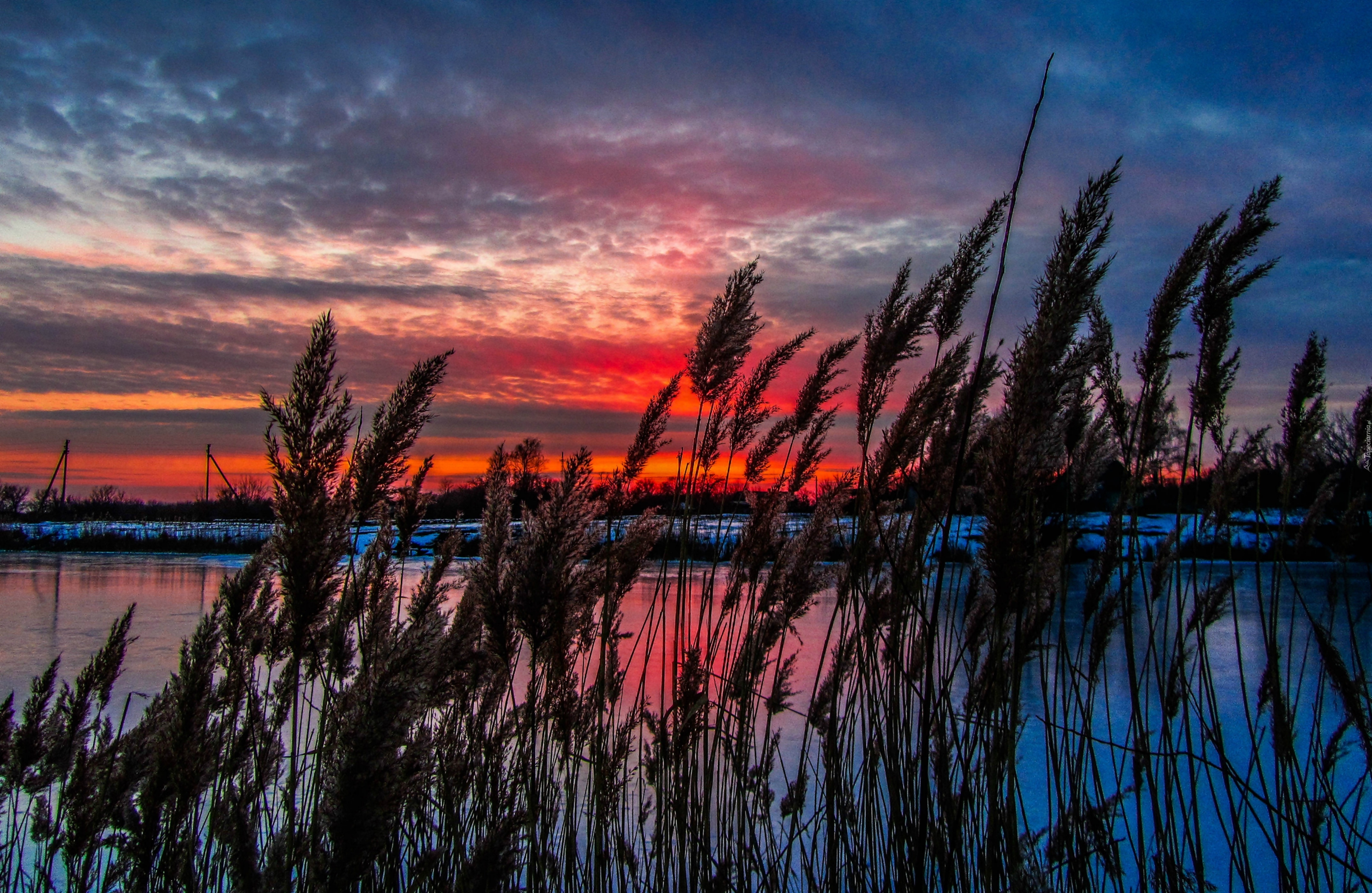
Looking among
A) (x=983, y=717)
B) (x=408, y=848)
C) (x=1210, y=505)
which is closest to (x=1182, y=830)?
(x=1210, y=505)

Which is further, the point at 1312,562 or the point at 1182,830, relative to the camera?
the point at 1312,562

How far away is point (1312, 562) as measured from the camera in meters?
15.3

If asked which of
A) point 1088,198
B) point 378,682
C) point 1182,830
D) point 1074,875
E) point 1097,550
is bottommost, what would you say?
point 1182,830

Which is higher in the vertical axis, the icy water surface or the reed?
the reed

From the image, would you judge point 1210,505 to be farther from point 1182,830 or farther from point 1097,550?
point 1182,830

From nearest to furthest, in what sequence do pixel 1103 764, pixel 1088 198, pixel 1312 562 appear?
pixel 1088 198
pixel 1103 764
pixel 1312 562

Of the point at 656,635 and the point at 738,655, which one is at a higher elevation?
the point at 738,655

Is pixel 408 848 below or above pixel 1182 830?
above

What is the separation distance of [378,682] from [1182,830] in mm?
4028

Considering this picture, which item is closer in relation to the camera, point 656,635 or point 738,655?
point 738,655

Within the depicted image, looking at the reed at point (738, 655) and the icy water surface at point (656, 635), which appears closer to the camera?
the reed at point (738, 655)

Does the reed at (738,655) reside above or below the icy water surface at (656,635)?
above

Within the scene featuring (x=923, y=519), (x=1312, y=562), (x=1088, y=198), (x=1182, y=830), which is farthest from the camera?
(x=1312, y=562)

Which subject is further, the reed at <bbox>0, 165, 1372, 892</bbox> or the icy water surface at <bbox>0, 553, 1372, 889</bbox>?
the icy water surface at <bbox>0, 553, 1372, 889</bbox>
